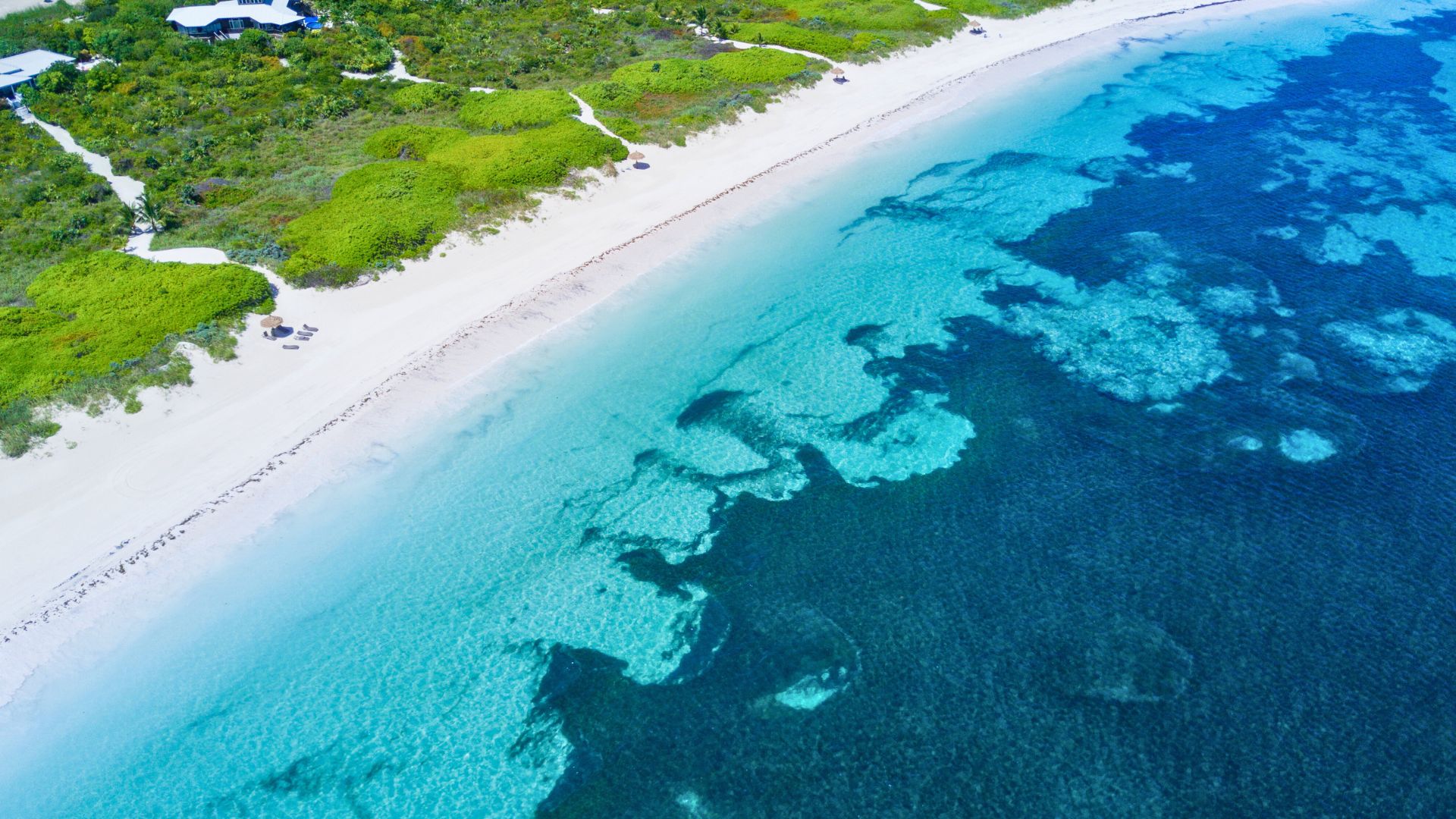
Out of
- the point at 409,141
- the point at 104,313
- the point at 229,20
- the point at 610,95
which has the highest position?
the point at 229,20

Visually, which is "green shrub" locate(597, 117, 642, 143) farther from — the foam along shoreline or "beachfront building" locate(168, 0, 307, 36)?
"beachfront building" locate(168, 0, 307, 36)

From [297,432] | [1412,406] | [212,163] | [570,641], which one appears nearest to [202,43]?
[212,163]

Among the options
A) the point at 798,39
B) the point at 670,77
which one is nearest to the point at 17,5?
the point at 670,77

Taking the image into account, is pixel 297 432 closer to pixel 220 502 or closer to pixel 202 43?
pixel 220 502

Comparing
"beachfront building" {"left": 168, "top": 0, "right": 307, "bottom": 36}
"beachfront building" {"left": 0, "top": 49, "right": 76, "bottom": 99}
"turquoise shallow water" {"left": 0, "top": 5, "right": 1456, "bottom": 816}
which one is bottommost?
"turquoise shallow water" {"left": 0, "top": 5, "right": 1456, "bottom": 816}

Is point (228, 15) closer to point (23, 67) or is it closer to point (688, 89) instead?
point (23, 67)

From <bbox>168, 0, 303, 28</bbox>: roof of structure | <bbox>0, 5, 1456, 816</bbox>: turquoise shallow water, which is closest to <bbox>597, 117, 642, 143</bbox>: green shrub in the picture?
<bbox>0, 5, 1456, 816</bbox>: turquoise shallow water
